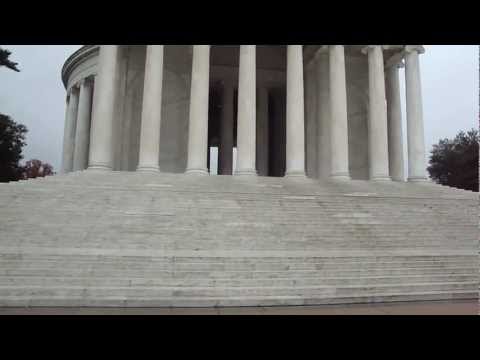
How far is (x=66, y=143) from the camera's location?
267 feet

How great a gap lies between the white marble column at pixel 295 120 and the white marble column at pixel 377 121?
12761 millimetres

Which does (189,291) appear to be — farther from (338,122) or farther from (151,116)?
(338,122)

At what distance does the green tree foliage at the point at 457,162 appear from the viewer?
97312 mm

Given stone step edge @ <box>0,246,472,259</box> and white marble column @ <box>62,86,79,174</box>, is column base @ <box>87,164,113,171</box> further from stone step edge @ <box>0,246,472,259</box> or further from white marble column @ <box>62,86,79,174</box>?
white marble column @ <box>62,86,79,174</box>

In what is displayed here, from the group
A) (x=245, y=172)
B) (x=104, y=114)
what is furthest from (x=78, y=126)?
(x=245, y=172)

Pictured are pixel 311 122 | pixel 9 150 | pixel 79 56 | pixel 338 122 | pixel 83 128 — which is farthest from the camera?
pixel 9 150

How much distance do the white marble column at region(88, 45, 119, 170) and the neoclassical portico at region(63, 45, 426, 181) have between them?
0.14 metres

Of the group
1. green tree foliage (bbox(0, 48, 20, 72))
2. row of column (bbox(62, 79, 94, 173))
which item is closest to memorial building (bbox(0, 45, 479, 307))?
row of column (bbox(62, 79, 94, 173))

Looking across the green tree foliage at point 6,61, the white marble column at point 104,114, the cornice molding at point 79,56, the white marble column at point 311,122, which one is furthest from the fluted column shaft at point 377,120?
the green tree foliage at point 6,61

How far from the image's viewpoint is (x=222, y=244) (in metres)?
26.5

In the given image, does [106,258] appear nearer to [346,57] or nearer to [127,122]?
[127,122]

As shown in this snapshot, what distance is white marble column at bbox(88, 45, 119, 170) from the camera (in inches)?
1829

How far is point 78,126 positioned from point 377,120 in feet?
189
